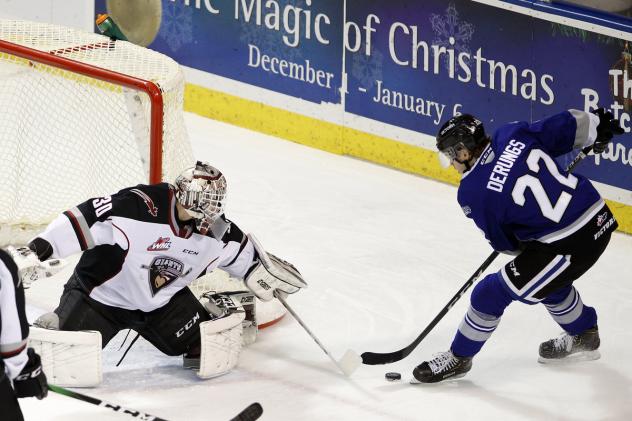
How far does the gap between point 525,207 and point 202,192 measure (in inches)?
42.1

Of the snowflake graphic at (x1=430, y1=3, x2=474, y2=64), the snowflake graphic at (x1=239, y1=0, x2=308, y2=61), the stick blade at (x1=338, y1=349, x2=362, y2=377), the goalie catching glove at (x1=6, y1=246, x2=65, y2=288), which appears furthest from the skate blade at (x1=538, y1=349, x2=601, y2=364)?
the snowflake graphic at (x1=239, y1=0, x2=308, y2=61)

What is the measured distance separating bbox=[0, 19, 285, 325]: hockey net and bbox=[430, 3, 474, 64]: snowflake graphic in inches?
69.8

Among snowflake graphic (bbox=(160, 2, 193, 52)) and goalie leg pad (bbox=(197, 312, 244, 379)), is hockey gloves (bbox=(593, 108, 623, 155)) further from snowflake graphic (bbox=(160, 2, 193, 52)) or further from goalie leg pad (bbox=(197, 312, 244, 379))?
snowflake graphic (bbox=(160, 2, 193, 52))

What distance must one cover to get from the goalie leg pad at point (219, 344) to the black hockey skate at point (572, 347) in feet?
3.79

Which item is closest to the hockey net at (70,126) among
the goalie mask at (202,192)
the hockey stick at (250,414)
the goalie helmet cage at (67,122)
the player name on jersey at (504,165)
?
the goalie helmet cage at (67,122)

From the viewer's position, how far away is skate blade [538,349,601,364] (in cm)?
528

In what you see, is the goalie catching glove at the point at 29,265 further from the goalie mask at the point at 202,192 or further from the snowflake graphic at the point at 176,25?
the snowflake graphic at the point at 176,25

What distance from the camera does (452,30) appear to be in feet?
23.0

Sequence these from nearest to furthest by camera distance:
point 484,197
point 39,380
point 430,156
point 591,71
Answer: point 39,380 < point 484,197 < point 591,71 < point 430,156

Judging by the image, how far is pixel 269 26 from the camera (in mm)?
7734

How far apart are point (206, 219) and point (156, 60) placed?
3.60 feet

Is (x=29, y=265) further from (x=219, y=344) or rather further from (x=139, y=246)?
(x=219, y=344)

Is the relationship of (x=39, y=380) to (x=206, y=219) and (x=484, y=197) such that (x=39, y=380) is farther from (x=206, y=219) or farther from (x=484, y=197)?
(x=484, y=197)

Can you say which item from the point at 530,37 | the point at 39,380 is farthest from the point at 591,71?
the point at 39,380
